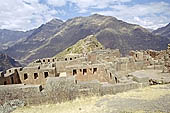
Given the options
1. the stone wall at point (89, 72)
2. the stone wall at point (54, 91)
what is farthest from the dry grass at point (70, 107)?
the stone wall at point (89, 72)

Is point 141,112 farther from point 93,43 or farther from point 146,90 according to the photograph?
point 93,43

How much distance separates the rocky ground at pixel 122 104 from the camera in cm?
1454

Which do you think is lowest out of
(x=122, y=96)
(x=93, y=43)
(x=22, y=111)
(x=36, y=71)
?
(x=22, y=111)

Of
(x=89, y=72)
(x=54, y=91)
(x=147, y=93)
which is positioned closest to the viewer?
(x=147, y=93)

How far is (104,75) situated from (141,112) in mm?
12164

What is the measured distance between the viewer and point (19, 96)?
18750 mm

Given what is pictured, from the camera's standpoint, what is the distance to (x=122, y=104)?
619 inches

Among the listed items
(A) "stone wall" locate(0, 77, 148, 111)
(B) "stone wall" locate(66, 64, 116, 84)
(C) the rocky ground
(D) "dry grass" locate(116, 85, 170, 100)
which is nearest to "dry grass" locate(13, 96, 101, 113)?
(C) the rocky ground

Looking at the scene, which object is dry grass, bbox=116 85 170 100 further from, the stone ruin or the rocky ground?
the stone ruin

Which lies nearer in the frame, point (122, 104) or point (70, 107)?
point (122, 104)

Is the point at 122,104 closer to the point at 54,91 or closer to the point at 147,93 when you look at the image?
the point at 147,93

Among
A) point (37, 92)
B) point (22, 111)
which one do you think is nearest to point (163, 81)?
point (37, 92)

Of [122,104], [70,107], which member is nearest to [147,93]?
[122,104]

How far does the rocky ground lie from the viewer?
47.7 ft
